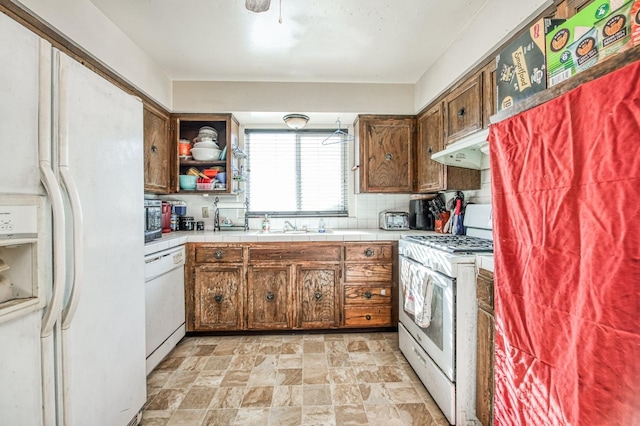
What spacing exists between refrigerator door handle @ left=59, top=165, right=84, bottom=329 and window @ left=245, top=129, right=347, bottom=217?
84.2 inches

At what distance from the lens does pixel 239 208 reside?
10.2ft

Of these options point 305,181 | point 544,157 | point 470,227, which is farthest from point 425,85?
point 544,157

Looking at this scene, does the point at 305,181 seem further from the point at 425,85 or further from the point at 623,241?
the point at 623,241

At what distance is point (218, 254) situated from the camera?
250cm

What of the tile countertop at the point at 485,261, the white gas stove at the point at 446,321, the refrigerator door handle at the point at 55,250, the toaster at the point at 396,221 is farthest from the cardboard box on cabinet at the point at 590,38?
the toaster at the point at 396,221

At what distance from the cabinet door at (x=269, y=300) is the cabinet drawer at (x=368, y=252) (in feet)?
1.88

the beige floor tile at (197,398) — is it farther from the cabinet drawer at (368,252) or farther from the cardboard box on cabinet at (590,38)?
the cardboard box on cabinet at (590,38)

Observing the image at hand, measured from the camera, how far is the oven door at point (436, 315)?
4.78 feet

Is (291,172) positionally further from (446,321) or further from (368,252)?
(446,321)

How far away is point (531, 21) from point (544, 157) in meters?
1.07

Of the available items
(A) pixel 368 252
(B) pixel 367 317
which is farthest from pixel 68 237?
(B) pixel 367 317

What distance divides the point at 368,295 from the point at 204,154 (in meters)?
2.06

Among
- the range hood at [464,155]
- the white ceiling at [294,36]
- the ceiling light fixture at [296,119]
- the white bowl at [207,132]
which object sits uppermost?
the white ceiling at [294,36]

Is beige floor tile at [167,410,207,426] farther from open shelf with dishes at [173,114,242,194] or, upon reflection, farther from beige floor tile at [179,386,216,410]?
open shelf with dishes at [173,114,242,194]
